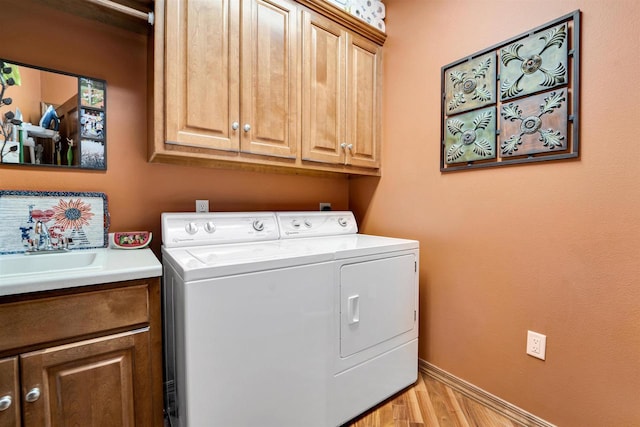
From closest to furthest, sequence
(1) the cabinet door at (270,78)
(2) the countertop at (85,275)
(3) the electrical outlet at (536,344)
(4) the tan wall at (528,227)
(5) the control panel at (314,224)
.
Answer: (2) the countertop at (85,275)
(4) the tan wall at (528,227)
(3) the electrical outlet at (536,344)
(1) the cabinet door at (270,78)
(5) the control panel at (314,224)

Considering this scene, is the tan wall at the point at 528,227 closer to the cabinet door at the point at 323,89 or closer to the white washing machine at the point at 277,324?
the white washing machine at the point at 277,324

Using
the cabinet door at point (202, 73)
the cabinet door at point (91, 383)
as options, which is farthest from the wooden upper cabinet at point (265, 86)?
the cabinet door at point (91, 383)

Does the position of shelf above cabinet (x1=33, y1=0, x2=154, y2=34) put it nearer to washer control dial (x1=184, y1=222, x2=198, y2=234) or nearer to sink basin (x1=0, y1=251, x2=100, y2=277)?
washer control dial (x1=184, y1=222, x2=198, y2=234)

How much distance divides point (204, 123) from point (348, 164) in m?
0.93

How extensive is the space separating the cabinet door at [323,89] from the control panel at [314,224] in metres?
0.40

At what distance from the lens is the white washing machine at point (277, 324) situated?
104 centimetres

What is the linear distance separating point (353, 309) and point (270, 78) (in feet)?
4.19

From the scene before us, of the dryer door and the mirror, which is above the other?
the mirror

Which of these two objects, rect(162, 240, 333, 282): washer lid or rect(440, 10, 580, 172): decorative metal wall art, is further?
rect(440, 10, 580, 172): decorative metal wall art

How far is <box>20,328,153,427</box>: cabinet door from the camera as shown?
883 mm

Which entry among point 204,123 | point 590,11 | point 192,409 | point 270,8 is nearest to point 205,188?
point 204,123

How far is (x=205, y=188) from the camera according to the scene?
1797 millimetres

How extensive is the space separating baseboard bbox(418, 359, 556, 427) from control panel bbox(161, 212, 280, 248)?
1.31 m

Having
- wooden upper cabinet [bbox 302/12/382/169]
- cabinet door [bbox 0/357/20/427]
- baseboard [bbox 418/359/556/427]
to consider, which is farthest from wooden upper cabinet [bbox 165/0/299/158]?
baseboard [bbox 418/359/556/427]
